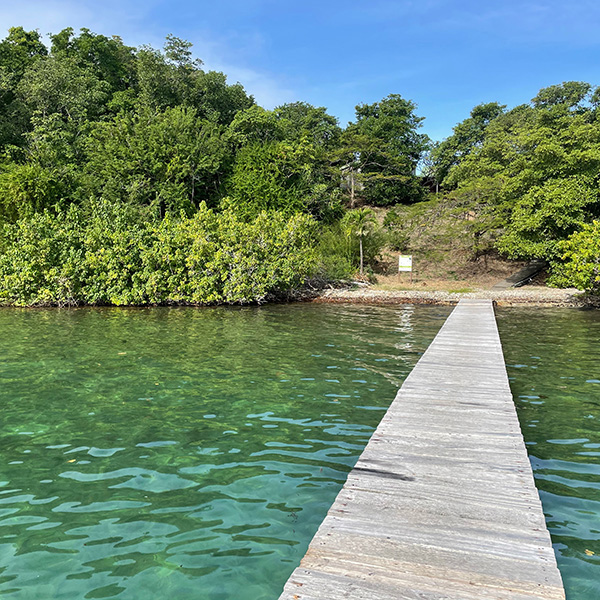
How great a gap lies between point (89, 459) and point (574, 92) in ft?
209

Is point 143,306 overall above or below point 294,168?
below

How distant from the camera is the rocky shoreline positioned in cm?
2103

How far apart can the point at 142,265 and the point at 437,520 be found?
19930 millimetres

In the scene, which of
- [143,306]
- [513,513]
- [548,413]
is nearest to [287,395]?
[548,413]

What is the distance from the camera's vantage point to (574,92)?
53375mm

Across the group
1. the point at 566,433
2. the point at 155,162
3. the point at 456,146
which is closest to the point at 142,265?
the point at 155,162

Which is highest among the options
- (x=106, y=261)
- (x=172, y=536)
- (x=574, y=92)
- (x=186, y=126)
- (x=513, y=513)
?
(x=574, y=92)

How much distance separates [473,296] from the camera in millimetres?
23094

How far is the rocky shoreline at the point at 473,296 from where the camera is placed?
21034 millimetres

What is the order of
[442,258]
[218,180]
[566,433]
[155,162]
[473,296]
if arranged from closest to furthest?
[566,433], [473,296], [442,258], [155,162], [218,180]

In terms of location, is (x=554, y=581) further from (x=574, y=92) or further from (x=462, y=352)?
(x=574, y=92)

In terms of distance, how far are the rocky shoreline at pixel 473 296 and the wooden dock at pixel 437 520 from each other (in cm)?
1692

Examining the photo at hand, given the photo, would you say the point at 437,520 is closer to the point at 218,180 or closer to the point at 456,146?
the point at 218,180

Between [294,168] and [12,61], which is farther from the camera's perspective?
[12,61]
